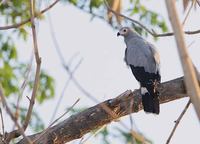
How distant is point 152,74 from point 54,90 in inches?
178

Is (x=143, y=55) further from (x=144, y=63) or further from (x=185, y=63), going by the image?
(x=185, y=63)

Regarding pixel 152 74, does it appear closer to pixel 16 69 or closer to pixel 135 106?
pixel 135 106

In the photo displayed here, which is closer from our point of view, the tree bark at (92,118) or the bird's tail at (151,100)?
the tree bark at (92,118)

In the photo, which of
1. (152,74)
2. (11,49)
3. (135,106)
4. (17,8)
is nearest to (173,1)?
(135,106)

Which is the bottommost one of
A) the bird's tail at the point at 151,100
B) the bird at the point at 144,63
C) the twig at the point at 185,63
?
the bird's tail at the point at 151,100

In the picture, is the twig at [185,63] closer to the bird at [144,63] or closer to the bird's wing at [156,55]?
the bird at [144,63]

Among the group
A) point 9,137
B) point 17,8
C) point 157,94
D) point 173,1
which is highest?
point 17,8

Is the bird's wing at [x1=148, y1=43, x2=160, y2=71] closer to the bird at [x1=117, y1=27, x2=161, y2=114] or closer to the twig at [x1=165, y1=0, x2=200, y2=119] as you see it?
the bird at [x1=117, y1=27, x2=161, y2=114]

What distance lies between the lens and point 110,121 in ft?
11.8

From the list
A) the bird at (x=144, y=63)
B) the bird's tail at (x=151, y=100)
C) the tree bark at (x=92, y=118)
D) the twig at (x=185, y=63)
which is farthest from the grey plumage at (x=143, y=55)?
the twig at (x=185, y=63)

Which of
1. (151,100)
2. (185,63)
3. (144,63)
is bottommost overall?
(151,100)

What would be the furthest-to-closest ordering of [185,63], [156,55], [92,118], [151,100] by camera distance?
[156,55] → [151,100] → [92,118] → [185,63]

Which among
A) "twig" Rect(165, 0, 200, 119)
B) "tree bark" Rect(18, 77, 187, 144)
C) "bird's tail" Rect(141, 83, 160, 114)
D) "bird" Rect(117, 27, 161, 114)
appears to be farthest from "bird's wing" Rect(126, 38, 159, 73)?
A: "twig" Rect(165, 0, 200, 119)

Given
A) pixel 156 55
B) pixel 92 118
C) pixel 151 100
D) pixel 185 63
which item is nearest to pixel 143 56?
pixel 156 55
